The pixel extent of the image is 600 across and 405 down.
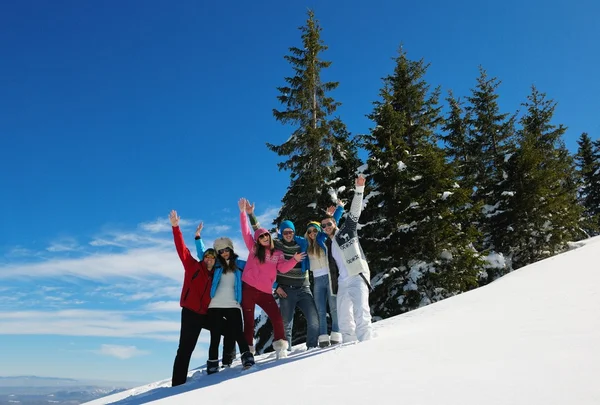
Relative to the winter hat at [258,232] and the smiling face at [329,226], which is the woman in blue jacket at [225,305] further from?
the smiling face at [329,226]

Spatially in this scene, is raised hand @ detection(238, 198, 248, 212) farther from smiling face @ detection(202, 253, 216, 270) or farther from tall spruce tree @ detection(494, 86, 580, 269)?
tall spruce tree @ detection(494, 86, 580, 269)

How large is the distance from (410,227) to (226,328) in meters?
9.66

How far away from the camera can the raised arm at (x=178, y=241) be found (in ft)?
19.7

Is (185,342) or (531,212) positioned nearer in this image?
(185,342)

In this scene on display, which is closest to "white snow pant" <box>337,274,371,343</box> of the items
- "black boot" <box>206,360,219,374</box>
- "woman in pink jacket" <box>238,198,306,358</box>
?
"woman in pink jacket" <box>238,198,306,358</box>

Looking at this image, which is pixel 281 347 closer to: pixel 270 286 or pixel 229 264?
pixel 270 286

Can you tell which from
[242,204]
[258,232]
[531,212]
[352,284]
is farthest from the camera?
[531,212]

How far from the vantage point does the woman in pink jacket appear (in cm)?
608

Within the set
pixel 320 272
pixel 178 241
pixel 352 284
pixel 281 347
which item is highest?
pixel 178 241

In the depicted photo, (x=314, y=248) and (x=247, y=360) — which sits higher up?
(x=314, y=248)

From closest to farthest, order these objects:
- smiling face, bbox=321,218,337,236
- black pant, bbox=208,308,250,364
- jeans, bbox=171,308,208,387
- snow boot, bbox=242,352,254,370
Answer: snow boot, bbox=242,352,254,370 < jeans, bbox=171,308,208,387 < black pant, bbox=208,308,250,364 < smiling face, bbox=321,218,337,236

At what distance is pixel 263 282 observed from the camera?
6203 millimetres

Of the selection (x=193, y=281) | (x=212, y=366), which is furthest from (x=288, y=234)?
(x=212, y=366)

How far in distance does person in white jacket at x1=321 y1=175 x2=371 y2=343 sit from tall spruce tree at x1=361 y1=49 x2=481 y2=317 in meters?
8.13
